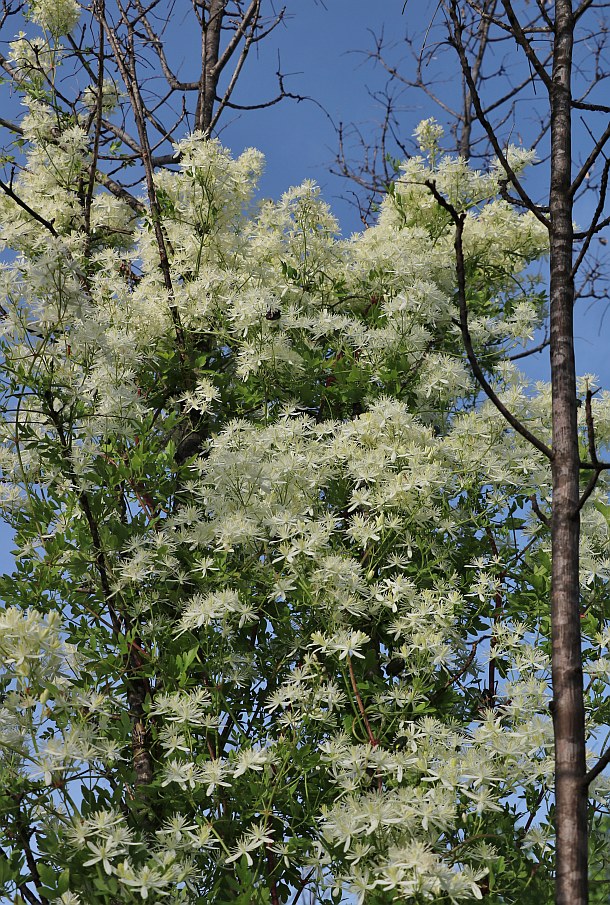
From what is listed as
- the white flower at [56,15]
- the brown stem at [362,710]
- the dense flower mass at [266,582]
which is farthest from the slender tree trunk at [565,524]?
the white flower at [56,15]

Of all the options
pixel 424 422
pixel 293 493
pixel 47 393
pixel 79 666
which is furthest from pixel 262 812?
pixel 424 422

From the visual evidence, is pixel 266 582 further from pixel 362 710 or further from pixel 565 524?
pixel 565 524

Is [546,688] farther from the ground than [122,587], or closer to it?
closer to it

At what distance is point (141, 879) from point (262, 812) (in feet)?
1.20

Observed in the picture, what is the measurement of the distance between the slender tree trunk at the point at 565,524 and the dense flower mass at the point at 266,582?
0.19 meters

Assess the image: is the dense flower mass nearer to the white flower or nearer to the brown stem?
the brown stem

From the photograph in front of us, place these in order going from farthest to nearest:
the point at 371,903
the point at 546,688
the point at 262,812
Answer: the point at 546,688 < the point at 262,812 < the point at 371,903

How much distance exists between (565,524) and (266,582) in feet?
3.21

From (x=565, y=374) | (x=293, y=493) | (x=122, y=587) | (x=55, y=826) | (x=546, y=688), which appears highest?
(x=565, y=374)

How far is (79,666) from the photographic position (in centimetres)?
270

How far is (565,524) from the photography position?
2.08 m

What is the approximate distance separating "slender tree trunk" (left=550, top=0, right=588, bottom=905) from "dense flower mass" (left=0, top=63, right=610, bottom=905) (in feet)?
0.64

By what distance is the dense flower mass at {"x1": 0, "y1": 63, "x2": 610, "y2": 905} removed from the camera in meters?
2.23

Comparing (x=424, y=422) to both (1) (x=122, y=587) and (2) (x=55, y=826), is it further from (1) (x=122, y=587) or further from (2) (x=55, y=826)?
(2) (x=55, y=826)
